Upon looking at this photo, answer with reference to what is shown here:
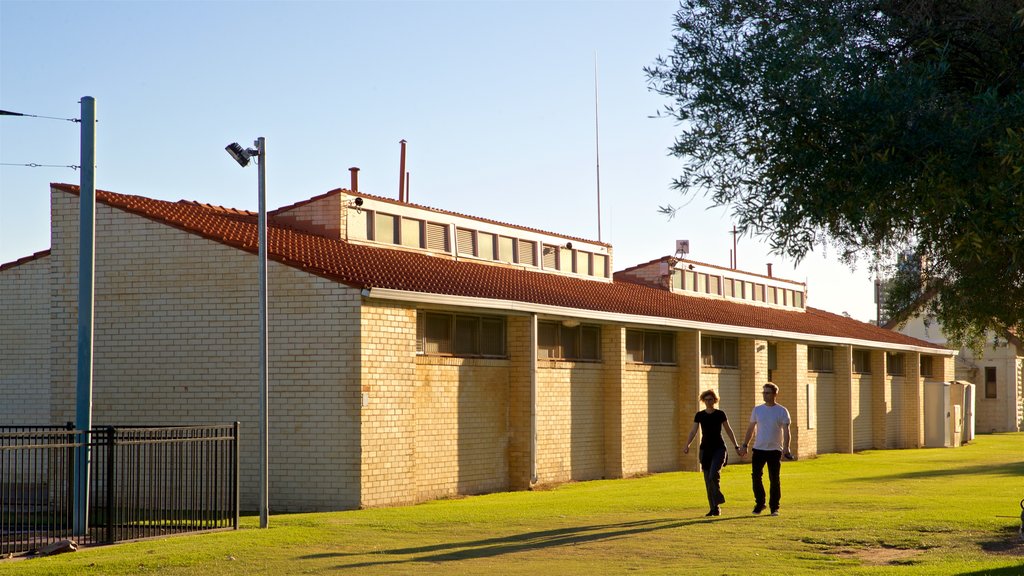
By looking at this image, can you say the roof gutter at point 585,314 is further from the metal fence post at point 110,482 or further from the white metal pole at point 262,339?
the metal fence post at point 110,482

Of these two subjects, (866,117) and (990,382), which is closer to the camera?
(866,117)

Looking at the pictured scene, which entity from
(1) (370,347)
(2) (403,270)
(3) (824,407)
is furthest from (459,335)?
(3) (824,407)

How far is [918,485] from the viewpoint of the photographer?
78.5ft

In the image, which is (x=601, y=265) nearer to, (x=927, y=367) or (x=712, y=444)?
(x=712, y=444)

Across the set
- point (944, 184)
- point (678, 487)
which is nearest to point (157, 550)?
point (944, 184)

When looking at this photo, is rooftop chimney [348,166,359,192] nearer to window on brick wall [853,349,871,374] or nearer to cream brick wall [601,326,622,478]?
cream brick wall [601,326,622,478]

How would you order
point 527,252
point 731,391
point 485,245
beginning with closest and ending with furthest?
point 485,245, point 527,252, point 731,391

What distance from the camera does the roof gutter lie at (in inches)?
779

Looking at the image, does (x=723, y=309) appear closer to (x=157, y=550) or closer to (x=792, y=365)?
(x=792, y=365)

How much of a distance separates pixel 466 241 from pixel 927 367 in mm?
26195

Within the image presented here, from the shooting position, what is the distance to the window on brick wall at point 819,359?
37781mm

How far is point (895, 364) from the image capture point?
147 ft

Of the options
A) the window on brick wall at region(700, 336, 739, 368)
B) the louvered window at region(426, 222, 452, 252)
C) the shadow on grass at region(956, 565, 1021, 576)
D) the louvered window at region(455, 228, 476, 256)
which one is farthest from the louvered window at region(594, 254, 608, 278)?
the shadow on grass at region(956, 565, 1021, 576)

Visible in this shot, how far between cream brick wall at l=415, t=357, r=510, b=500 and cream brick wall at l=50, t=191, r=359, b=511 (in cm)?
213
